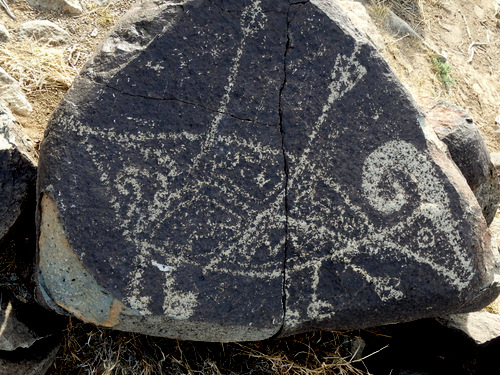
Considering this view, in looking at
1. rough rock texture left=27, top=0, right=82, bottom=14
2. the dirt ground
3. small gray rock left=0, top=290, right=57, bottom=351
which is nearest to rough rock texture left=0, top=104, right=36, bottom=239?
small gray rock left=0, top=290, right=57, bottom=351

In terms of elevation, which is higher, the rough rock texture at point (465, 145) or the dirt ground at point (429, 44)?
the rough rock texture at point (465, 145)

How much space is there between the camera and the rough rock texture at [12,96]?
92.9 inches

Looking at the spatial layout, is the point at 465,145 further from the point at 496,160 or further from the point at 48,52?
the point at 48,52

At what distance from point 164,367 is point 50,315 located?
49 centimetres

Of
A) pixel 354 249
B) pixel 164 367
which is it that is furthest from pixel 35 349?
pixel 354 249

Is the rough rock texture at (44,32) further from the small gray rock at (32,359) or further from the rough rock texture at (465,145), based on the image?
the rough rock texture at (465,145)

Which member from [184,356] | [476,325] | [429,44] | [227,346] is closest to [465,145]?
[476,325]

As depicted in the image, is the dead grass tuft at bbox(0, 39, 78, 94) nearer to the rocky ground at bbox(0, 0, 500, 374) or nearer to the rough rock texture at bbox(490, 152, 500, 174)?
the rocky ground at bbox(0, 0, 500, 374)

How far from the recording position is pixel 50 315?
2.19m

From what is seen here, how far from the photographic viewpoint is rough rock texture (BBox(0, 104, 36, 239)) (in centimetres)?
191

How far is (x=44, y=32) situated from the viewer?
2.81m

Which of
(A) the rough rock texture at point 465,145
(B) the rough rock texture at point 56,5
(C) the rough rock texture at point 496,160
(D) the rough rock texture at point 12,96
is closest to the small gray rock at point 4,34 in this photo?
(B) the rough rock texture at point 56,5

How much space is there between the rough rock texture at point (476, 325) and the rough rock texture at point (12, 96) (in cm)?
198

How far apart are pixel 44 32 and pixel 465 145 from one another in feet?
6.72
